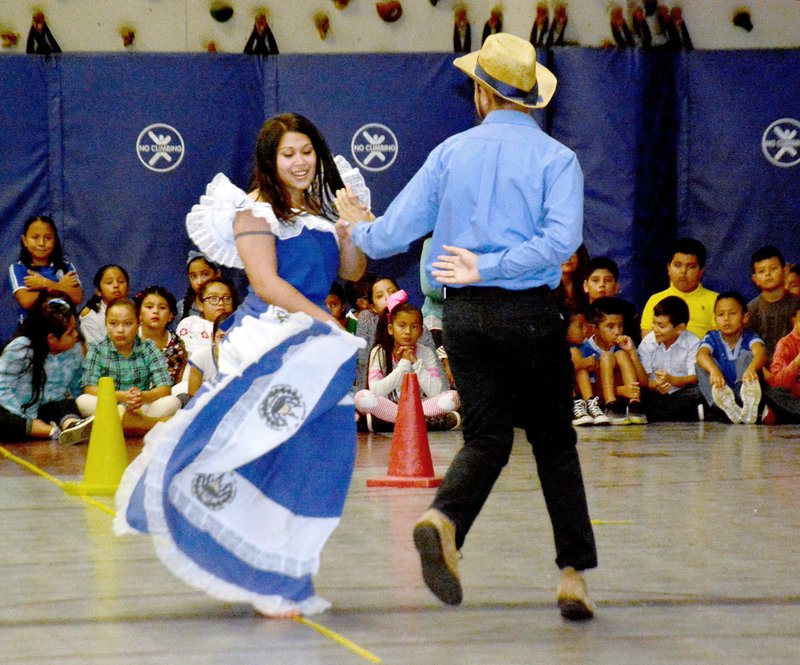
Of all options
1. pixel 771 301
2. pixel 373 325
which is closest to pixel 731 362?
pixel 771 301

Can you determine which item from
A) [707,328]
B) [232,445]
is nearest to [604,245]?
[707,328]

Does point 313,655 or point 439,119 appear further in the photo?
point 439,119

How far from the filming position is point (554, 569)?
4.85m

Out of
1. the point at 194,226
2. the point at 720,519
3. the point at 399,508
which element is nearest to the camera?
the point at 194,226

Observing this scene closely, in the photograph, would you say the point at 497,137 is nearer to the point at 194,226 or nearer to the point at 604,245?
the point at 194,226

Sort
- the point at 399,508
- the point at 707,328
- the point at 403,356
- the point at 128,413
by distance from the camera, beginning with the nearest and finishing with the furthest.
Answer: the point at 399,508
the point at 128,413
the point at 403,356
the point at 707,328

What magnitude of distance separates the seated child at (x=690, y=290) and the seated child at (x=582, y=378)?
0.71 metres

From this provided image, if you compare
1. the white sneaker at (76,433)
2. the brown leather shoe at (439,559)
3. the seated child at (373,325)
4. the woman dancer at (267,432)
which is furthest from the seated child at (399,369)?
the brown leather shoe at (439,559)

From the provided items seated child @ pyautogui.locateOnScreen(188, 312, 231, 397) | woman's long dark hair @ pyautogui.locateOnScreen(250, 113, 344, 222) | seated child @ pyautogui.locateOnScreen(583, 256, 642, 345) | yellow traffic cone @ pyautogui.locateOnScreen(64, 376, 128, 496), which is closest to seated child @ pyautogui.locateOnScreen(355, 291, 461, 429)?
seated child @ pyautogui.locateOnScreen(188, 312, 231, 397)

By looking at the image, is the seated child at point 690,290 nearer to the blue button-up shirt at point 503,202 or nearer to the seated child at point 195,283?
the seated child at point 195,283

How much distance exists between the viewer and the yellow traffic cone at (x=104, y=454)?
6.79 metres

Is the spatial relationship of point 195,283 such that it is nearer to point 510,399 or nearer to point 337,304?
point 337,304

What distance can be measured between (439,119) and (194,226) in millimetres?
7323

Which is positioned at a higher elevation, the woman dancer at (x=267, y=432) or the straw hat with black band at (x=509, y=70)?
the straw hat with black band at (x=509, y=70)
